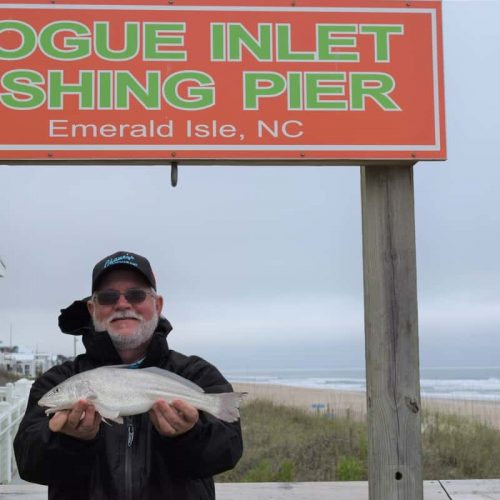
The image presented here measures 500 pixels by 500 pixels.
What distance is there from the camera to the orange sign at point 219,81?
3.37 meters

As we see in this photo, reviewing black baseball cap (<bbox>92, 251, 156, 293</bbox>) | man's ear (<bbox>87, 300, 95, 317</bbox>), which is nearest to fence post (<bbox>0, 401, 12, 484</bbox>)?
man's ear (<bbox>87, 300, 95, 317</bbox>)

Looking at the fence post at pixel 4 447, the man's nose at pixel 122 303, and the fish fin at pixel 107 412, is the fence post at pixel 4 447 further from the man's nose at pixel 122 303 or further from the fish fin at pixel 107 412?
the fish fin at pixel 107 412

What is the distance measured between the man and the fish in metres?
0.04

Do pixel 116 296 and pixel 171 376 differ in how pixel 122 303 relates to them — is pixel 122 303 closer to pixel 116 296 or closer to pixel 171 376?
pixel 116 296

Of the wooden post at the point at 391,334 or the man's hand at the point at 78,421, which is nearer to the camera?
the man's hand at the point at 78,421

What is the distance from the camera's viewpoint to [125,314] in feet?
10.1

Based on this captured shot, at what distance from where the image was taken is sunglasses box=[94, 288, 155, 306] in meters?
3.09

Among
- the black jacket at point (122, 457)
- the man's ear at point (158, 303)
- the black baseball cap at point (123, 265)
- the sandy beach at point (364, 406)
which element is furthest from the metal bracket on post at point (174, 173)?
the sandy beach at point (364, 406)

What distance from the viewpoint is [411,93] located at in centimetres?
346

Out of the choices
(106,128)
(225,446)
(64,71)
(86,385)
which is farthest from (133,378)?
(64,71)

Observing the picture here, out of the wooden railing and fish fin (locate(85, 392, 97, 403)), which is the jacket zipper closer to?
fish fin (locate(85, 392, 97, 403))

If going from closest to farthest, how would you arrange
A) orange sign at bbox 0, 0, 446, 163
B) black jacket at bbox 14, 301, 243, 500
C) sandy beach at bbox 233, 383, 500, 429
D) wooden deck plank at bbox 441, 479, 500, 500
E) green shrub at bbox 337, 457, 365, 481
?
black jacket at bbox 14, 301, 243, 500 → orange sign at bbox 0, 0, 446, 163 → wooden deck plank at bbox 441, 479, 500, 500 → green shrub at bbox 337, 457, 365, 481 → sandy beach at bbox 233, 383, 500, 429

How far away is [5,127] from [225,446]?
1.79 m

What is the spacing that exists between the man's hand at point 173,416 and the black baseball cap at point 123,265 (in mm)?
647
